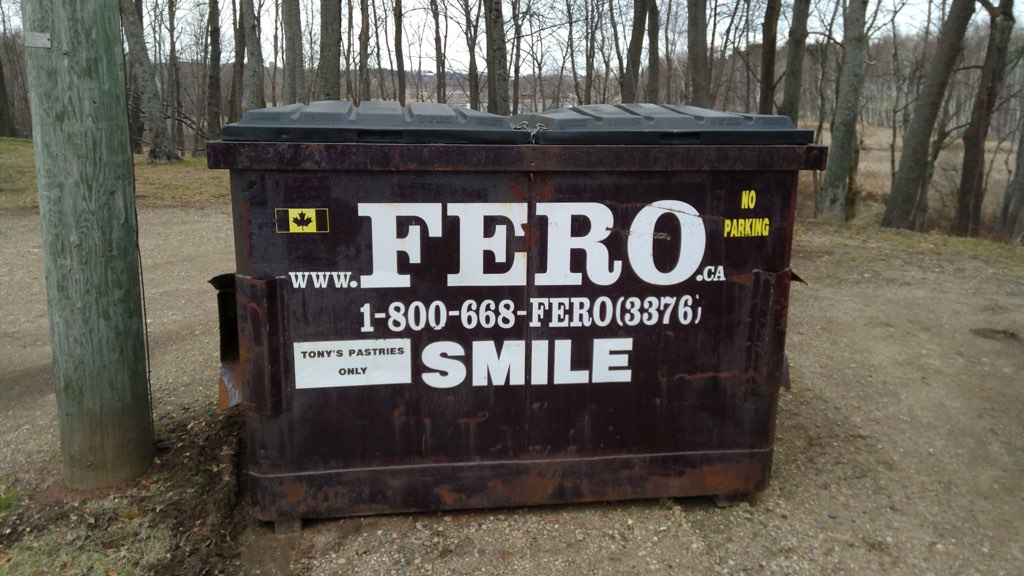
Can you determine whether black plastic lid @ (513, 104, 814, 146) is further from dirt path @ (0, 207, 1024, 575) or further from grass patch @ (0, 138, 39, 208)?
grass patch @ (0, 138, 39, 208)

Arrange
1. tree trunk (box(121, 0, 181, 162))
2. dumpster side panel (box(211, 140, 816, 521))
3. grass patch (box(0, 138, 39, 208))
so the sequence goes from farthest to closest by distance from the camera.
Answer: tree trunk (box(121, 0, 181, 162)) → grass patch (box(0, 138, 39, 208)) → dumpster side panel (box(211, 140, 816, 521))

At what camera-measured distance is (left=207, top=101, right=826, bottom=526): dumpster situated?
115 inches

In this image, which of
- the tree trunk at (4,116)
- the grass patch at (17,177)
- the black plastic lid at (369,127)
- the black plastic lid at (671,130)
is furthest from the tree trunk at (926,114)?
the tree trunk at (4,116)

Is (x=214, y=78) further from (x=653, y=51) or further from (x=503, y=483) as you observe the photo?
(x=503, y=483)

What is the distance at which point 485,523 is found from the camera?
3246 mm

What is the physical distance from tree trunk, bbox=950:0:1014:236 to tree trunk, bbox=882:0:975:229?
2.69 metres

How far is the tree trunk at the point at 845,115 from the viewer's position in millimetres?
12758

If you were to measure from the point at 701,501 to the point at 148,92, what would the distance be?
747 inches

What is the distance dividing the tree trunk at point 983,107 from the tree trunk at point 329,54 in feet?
40.9

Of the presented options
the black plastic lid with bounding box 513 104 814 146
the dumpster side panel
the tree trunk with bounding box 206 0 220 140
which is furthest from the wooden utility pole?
the tree trunk with bounding box 206 0 220 140

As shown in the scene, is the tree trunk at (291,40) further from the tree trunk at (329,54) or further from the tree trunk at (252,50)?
the tree trunk at (329,54)

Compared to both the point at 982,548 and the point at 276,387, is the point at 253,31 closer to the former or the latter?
the point at 276,387

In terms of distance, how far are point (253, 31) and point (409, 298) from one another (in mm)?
15850

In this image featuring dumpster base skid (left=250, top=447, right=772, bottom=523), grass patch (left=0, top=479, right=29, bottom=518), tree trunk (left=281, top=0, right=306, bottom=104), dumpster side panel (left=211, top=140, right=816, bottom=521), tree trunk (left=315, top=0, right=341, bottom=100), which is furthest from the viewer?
tree trunk (left=281, top=0, right=306, bottom=104)
